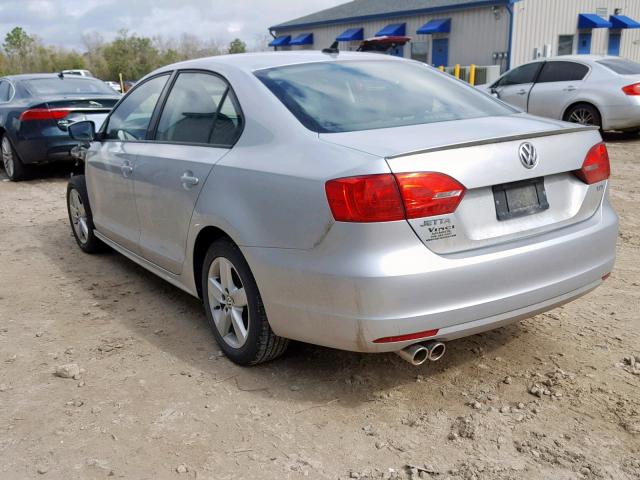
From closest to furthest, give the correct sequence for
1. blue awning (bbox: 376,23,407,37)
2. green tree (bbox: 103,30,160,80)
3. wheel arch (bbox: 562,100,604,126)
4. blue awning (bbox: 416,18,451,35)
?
wheel arch (bbox: 562,100,604,126), blue awning (bbox: 416,18,451,35), blue awning (bbox: 376,23,407,37), green tree (bbox: 103,30,160,80)

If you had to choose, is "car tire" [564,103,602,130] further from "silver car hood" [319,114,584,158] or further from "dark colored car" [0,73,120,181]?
"silver car hood" [319,114,584,158]

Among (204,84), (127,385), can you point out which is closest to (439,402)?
(127,385)

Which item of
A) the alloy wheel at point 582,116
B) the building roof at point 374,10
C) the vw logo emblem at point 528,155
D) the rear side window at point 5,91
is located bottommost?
the alloy wheel at point 582,116

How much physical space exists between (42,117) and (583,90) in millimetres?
8652

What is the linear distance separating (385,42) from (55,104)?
1858cm

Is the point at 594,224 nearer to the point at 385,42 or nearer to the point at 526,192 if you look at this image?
the point at 526,192

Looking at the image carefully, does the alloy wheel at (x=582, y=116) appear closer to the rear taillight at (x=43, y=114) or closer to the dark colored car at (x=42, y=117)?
the dark colored car at (x=42, y=117)

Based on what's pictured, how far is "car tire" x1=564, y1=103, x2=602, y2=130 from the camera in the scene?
11102mm

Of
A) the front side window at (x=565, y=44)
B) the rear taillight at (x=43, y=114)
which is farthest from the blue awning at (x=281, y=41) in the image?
the rear taillight at (x=43, y=114)

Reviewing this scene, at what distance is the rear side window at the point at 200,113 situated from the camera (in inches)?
138

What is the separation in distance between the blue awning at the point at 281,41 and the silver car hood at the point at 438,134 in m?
33.2

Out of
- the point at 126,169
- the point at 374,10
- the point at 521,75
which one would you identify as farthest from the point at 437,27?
the point at 126,169

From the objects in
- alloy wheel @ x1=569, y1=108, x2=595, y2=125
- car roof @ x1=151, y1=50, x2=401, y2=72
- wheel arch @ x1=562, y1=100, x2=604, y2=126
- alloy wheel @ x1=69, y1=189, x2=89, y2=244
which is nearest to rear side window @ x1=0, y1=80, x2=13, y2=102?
alloy wheel @ x1=69, y1=189, x2=89, y2=244

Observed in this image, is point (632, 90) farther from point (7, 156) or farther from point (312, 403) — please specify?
point (7, 156)
